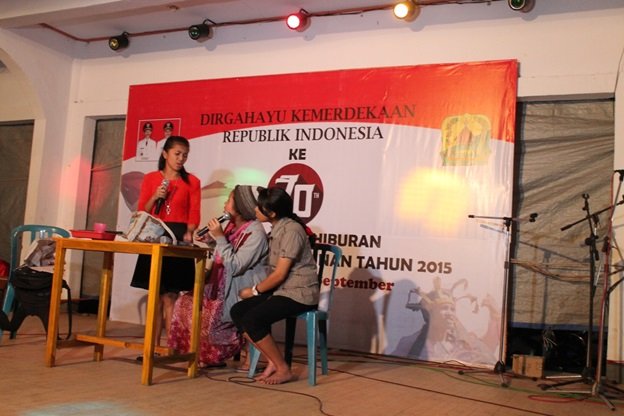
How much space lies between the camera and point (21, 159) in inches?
297

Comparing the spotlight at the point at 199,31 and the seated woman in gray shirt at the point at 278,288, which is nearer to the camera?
the seated woman in gray shirt at the point at 278,288

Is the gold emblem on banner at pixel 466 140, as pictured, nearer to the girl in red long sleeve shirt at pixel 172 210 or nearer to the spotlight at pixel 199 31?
the girl in red long sleeve shirt at pixel 172 210

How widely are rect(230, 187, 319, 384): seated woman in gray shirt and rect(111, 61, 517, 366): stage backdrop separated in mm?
1472

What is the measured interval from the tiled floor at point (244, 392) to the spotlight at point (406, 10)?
2697mm

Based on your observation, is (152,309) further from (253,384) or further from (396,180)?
(396,180)

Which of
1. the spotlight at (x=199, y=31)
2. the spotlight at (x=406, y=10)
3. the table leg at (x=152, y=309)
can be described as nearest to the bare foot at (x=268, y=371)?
the table leg at (x=152, y=309)

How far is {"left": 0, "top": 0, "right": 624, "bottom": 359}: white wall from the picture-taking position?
4992mm

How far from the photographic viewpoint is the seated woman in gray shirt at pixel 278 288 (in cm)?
377

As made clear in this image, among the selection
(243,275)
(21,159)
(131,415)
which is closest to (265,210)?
(243,275)

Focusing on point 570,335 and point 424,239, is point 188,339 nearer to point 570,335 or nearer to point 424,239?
point 424,239

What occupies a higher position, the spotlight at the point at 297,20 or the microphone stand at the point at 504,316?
the spotlight at the point at 297,20

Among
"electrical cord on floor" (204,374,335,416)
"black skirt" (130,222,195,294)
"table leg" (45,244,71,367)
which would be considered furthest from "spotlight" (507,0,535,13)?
"table leg" (45,244,71,367)

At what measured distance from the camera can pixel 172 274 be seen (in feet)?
13.7

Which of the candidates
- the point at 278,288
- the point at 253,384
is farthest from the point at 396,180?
the point at 253,384
